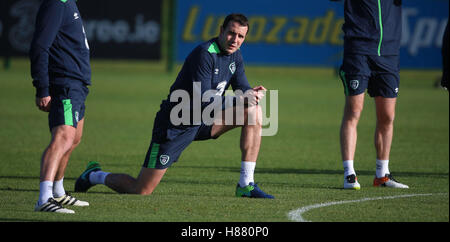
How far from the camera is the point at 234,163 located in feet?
→ 36.2

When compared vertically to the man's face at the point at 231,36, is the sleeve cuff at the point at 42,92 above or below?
below

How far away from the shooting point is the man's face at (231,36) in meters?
7.73

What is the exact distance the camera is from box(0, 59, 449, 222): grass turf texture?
715 centimetres

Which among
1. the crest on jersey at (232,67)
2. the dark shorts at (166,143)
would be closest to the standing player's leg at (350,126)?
the crest on jersey at (232,67)

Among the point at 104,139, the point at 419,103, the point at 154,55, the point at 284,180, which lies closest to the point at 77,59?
the point at 284,180

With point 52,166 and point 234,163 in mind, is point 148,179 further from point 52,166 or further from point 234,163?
point 234,163

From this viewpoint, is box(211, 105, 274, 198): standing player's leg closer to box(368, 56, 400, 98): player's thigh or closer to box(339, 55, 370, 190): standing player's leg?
box(339, 55, 370, 190): standing player's leg

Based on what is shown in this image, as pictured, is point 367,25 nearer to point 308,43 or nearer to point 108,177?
point 108,177

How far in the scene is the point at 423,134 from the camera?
14875 millimetres

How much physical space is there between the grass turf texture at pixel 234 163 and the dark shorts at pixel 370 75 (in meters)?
1.02

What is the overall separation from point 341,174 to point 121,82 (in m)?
18.4
